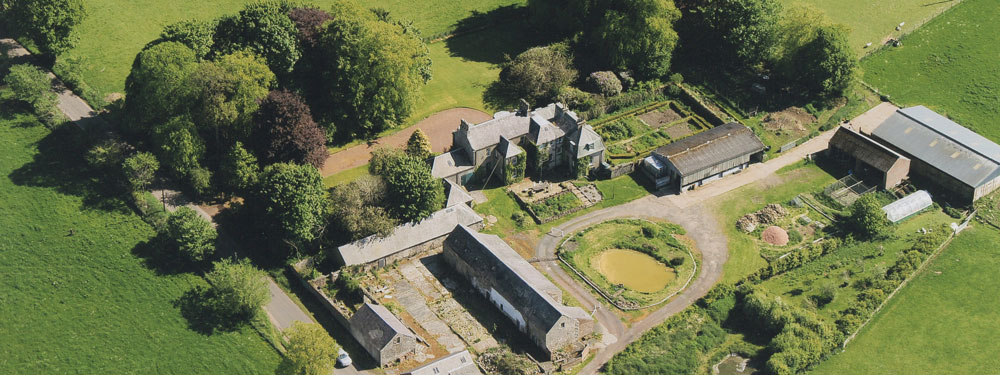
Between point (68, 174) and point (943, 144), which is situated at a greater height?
point (68, 174)

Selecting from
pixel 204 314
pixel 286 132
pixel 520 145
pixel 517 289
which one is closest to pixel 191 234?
pixel 204 314

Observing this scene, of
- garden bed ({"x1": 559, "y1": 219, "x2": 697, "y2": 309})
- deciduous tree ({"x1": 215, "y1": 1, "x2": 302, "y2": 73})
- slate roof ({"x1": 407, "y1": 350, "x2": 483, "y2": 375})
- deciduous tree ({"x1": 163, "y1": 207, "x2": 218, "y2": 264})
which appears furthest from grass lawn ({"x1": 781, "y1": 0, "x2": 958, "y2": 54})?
deciduous tree ({"x1": 163, "y1": 207, "x2": 218, "y2": 264})

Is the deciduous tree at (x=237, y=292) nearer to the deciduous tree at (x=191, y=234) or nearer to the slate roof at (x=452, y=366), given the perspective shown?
the deciduous tree at (x=191, y=234)

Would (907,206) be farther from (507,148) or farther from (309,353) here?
(309,353)

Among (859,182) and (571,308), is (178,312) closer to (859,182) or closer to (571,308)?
(571,308)

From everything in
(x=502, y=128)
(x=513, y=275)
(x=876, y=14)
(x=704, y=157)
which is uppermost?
(x=502, y=128)

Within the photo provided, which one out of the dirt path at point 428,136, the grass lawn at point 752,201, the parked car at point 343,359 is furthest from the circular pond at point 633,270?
the parked car at point 343,359
